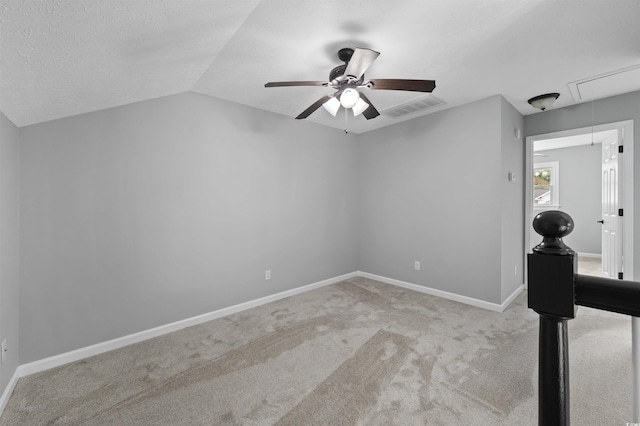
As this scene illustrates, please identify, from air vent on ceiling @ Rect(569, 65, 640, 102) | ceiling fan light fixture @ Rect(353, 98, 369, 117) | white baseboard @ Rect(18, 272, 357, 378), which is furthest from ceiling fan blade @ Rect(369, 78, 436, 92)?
white baseboard @ Rect(18, 272, 357, 378)

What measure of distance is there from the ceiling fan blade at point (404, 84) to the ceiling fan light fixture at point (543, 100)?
6.92 ft

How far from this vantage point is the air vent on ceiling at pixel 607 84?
2.68m

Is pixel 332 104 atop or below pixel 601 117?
below

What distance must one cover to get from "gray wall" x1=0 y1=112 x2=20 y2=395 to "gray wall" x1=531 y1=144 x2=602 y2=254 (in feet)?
27.6

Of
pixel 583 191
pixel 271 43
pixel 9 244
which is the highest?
pixel 271 43

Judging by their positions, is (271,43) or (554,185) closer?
(271,43)

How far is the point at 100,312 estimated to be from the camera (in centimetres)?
246

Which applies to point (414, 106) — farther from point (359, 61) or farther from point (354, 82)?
point (359, 61)

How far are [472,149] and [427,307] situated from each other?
1955 mm

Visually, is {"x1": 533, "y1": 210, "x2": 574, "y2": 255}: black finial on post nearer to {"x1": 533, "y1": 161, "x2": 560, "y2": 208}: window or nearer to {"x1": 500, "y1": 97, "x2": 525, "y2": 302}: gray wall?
{"x1": 500, "y1": 97, "x2": 525, "y2": 302}: gray wall

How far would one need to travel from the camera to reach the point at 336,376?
207 cm

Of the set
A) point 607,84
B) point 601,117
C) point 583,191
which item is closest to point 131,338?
point 607,84

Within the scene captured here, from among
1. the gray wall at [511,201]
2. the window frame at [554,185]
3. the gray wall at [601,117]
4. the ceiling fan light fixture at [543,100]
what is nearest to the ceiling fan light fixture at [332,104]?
the gray wall at [511,201]

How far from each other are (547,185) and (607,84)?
443 centimetres
